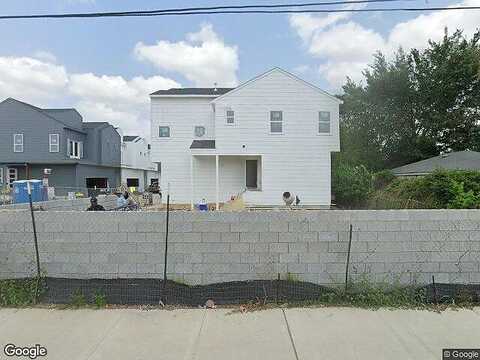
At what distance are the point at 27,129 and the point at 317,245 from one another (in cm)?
3096

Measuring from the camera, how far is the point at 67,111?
104 ft

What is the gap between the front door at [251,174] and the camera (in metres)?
18.1

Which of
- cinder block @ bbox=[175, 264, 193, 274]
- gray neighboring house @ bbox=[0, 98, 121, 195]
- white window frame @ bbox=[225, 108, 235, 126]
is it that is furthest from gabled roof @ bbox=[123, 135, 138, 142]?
cinder block @ bbox=[175, 264, 193, 274]

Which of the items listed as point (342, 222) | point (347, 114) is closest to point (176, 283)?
point (342, 222)

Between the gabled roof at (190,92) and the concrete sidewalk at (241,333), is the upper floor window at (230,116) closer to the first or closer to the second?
the gabled roof at (190,92)

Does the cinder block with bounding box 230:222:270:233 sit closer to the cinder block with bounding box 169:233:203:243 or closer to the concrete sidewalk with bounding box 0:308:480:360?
the cinder block with bounding box 169:233:203:243

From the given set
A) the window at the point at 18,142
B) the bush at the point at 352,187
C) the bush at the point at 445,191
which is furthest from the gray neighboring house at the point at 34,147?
the bush at the point at 445,191

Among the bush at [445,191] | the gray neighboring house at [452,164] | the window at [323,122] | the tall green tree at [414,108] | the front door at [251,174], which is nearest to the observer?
the bush at [445,191]

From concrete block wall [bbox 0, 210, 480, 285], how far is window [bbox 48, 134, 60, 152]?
2675 centimetres

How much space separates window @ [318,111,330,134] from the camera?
55.3 feet

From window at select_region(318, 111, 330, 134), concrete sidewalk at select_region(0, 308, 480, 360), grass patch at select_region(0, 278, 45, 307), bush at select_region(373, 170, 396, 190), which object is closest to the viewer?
concrete sidewalk at select_region(0, 308, 480, 360)

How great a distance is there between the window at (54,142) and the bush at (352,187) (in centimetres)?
2367

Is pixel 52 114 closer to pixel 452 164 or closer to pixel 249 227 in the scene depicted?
pixel 249 227

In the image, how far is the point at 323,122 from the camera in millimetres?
16875
